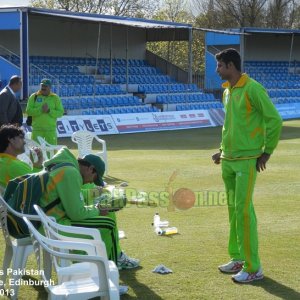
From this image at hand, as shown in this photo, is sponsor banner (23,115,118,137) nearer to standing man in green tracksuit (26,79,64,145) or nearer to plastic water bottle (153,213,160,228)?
standing man in green tracksuit (26,79,64,145)

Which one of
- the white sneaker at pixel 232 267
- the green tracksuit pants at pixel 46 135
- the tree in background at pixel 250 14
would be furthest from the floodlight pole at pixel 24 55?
the tree in background at pixel 250 14

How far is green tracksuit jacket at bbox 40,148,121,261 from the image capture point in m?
5.27

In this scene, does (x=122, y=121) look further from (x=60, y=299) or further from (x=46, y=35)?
(x=60, y=299)

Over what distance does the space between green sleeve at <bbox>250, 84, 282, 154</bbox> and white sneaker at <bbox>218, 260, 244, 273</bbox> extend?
114 cm

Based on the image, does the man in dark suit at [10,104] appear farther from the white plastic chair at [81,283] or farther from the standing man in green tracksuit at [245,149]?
the white plastic chair at [81,283]

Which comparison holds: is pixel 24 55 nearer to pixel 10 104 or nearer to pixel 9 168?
pixel 10 104

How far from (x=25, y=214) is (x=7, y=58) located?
25.4m

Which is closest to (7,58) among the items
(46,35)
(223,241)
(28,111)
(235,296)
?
(46,35)

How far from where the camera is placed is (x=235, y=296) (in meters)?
5.73

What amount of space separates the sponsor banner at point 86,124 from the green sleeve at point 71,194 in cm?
1672

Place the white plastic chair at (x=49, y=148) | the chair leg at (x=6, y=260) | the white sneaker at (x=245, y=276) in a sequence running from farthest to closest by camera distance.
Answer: the white plastic chair at (x=49, y=148) → the white sneaker at (x=245, y=276) → the chair leg at (x=6, y=260)

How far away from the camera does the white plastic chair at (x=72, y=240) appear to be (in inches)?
187

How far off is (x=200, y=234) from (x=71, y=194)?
3.09 m

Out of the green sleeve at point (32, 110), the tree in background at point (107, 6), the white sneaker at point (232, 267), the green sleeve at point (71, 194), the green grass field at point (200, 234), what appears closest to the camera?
the green sleeve at point (71, 194)
